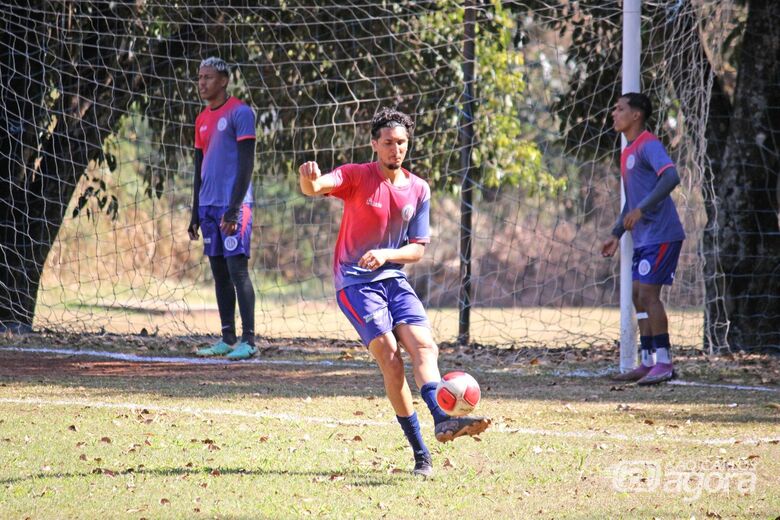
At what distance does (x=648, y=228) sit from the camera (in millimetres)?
7312

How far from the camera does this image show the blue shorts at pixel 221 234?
8008mm

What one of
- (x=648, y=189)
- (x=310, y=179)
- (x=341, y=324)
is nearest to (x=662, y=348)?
(x=648, y=189)

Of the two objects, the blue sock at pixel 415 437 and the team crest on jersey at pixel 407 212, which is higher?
the team crest on jersey at pixel 407 212

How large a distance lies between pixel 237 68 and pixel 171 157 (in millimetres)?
1340

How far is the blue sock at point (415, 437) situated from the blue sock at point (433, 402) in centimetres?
16

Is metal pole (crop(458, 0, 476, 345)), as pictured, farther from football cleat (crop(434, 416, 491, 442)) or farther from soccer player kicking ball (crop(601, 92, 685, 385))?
football cleat (crop(434, 416, 491, 442))

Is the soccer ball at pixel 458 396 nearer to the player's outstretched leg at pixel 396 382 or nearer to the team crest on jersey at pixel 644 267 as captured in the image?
the player's outstretched leg at pixel 396 382

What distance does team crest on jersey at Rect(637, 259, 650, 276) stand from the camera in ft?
24.0

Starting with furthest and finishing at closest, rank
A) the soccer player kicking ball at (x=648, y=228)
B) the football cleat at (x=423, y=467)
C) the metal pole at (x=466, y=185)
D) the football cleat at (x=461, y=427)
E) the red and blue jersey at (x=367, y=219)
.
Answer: the metal pole at (x=466, y=185)
the soccer player kicking ball at (x=648, y=228)
the red and blue jersey at (x=367, y=219)
the football cleat at (x=423, y=467)
the football cleat at (x=461, y=427)

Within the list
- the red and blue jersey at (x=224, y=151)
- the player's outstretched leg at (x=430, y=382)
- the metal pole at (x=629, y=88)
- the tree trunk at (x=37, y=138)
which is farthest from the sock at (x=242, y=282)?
the player's outstretched leg at (x=430, y=382)

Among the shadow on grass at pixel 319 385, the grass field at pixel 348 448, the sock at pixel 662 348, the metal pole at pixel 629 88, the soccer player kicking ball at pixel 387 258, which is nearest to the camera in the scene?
the grass field at pixel 348 448

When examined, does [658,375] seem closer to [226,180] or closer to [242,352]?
[242,352]

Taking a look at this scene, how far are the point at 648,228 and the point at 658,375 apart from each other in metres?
1.00

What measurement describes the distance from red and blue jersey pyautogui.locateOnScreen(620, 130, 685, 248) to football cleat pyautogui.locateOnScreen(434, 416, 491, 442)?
11.1 ft
